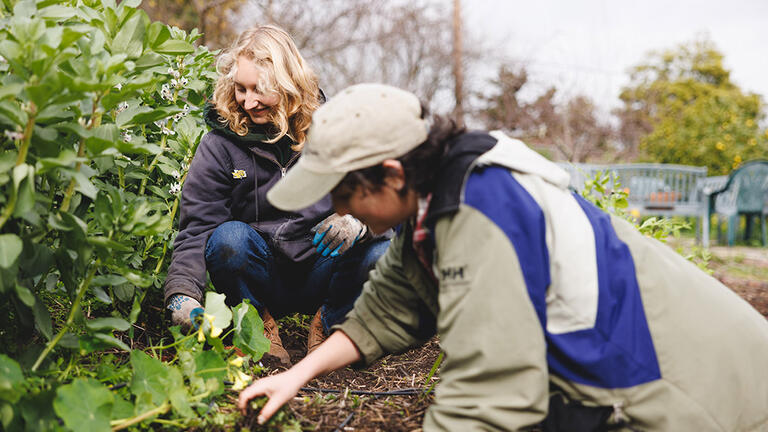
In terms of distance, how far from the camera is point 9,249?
119 centimetres

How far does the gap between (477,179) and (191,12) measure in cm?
1037

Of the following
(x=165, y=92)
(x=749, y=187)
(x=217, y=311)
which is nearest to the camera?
(x=217, y=311)

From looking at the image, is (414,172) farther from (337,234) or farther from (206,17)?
(206,17)

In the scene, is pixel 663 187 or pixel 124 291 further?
pixel 663 187

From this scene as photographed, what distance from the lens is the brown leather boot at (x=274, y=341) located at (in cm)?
230

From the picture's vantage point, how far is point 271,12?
9.99m

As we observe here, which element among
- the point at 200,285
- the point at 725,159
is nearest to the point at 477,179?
the point at 200,285

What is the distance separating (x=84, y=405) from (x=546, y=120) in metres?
16.8

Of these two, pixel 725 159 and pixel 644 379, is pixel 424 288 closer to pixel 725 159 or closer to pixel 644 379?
pixel 644 379

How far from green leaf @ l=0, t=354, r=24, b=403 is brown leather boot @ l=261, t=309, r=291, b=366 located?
1055mm

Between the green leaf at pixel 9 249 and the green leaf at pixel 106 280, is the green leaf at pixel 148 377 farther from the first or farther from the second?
the green leaf at pixel 9 249

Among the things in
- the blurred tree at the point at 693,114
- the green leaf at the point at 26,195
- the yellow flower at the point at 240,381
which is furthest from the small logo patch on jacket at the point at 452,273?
the blurred tree at the point at 693,114

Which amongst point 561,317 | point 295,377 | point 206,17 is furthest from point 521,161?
point 206,17

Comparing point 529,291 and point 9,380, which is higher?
point 529,291
